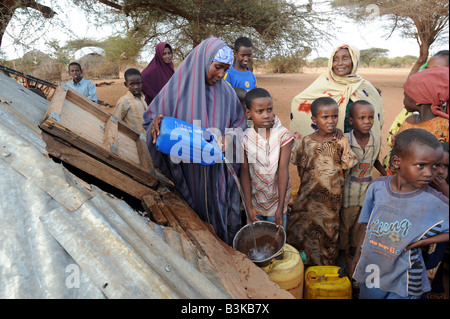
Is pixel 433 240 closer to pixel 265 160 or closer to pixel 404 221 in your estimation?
pixel 404 221

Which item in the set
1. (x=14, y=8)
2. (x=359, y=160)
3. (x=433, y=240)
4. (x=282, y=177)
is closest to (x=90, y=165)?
(x=282, y=177)

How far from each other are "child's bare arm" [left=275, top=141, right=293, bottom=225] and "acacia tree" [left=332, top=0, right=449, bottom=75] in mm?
7796

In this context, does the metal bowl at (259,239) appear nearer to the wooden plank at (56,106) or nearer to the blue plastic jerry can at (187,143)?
the blue plastic jerry can at (187,143)

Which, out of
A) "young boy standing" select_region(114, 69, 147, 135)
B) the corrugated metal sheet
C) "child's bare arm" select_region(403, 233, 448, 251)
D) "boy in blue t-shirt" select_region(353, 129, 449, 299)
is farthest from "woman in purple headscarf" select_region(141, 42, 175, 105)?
"child's bare arm" select_region(403, 233, 448, 251)

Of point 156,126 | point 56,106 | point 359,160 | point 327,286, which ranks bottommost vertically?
point 327,286

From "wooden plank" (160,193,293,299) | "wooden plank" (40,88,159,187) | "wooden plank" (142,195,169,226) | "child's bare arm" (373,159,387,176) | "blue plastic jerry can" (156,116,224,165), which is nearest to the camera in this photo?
"wooden plank" (160,193,293,299)

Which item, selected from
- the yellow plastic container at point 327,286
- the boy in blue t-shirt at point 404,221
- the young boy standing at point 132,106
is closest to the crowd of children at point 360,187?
the boy in blue t-shirt at point 404,221

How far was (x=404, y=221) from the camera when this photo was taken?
166cm

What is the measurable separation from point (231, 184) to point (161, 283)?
60.0 inches

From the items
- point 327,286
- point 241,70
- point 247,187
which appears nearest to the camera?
point 327,286

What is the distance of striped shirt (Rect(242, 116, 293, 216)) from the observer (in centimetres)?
246

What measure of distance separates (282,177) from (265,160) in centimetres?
21

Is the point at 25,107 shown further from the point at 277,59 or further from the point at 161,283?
→ the point at 277,59

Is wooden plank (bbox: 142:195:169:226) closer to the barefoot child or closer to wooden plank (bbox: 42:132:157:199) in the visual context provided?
wooden plank (bbox: 42:132:157:199)
